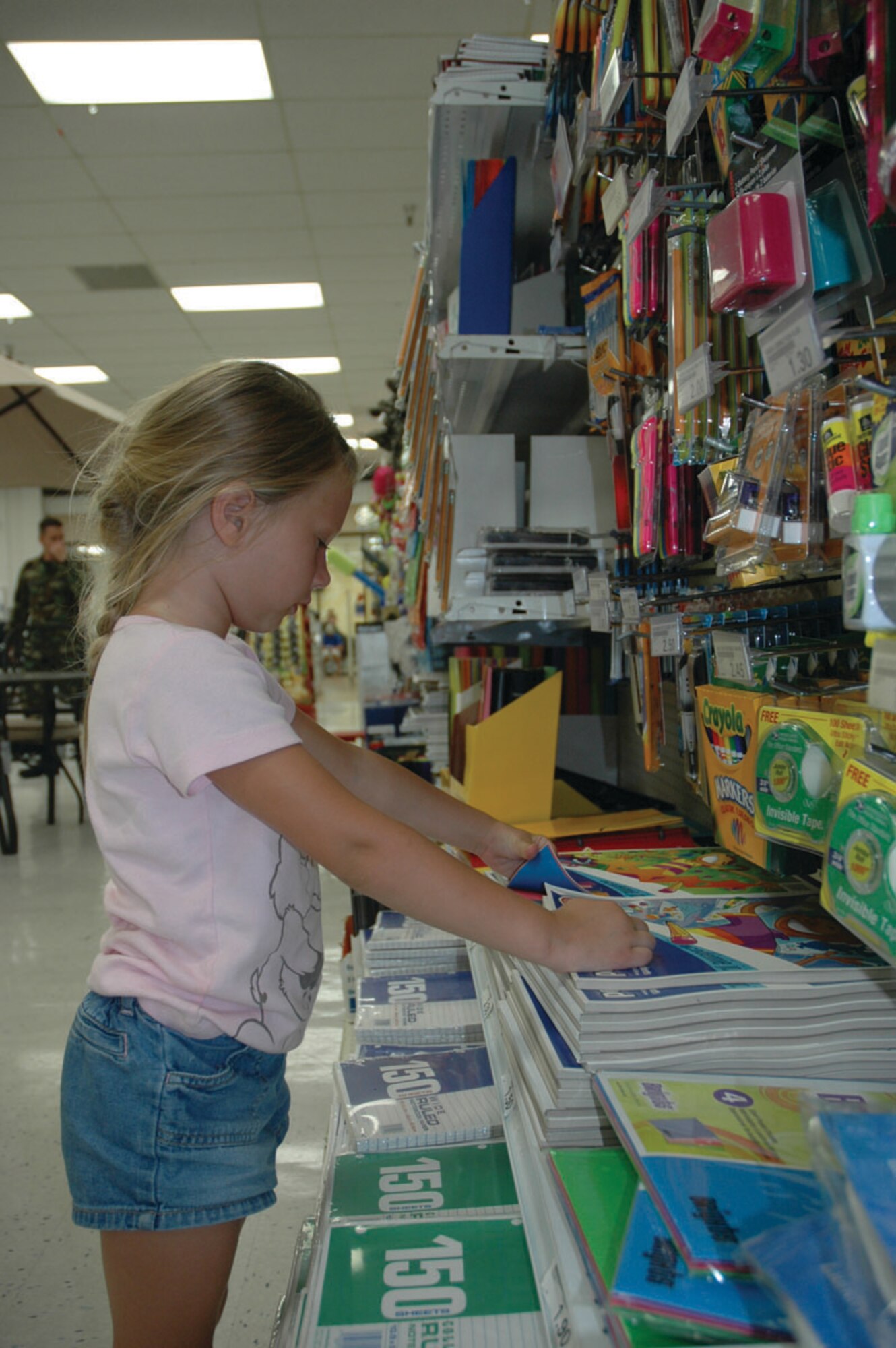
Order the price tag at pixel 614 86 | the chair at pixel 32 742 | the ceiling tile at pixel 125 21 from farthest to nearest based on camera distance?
the chair at pixel 32 742
the ceiling tile at pixel 125 21
the price tag at pixel 614 86

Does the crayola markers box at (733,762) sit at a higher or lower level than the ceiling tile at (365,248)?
lower

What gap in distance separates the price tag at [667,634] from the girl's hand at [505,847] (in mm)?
270

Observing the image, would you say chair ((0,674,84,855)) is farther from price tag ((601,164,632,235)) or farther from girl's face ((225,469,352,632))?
price tag ((601,164,632,235))

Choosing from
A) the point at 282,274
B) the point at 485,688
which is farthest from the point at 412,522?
the point at 282,274

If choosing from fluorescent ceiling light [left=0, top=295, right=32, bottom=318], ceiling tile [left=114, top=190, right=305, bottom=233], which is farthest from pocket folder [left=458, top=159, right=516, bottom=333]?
fluorescent ceiling light [left=0, top=295, right=32, bottom=318]

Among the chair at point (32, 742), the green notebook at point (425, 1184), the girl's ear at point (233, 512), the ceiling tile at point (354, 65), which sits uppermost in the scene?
the ceiling tile at point (354, 65)

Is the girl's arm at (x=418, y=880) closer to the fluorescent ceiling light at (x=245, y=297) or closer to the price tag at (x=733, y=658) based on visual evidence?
the price tag at (x=733, y=658)

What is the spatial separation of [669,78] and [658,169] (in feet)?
0.34

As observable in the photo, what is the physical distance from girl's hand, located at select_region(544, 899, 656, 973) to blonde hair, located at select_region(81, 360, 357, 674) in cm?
53

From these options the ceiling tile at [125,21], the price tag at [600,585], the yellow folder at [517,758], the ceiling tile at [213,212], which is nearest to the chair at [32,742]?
the ceiling tile at [213,212]

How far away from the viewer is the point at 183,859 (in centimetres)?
96

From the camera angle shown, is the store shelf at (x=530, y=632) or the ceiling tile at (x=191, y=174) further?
the ceiling tile at (x=191, y=174)

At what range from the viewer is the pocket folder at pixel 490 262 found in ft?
5.30

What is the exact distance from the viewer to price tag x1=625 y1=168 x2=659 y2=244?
0.99 m
